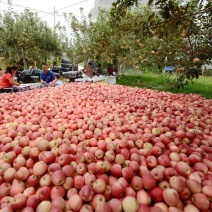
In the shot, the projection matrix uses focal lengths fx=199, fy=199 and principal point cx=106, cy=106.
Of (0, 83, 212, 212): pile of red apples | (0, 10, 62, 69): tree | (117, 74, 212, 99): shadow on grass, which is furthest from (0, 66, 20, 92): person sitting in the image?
(0, 10, 62, 69): tree

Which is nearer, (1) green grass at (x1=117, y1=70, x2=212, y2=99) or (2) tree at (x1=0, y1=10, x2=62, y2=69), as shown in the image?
(1) green grass at (x1=117, y1=70, x2=212, y2=99)

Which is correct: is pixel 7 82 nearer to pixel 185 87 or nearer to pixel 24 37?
pixel 185 87

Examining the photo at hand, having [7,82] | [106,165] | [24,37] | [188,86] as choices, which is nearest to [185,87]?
[188,86]

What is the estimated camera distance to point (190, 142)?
83.3 inches

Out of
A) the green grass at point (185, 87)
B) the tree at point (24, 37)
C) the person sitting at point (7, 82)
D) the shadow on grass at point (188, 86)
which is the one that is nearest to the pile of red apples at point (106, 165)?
the person sitting at point (7, 82)

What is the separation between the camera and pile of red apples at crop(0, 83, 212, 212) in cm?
133

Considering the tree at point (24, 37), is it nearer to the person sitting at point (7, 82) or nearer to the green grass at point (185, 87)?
the green grass at point (185, 87)

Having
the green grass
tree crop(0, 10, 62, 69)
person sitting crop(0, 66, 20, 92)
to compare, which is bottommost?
the green grass

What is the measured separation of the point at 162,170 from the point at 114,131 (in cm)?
72

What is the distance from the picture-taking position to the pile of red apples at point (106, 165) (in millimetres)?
1325

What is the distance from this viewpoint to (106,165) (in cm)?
161

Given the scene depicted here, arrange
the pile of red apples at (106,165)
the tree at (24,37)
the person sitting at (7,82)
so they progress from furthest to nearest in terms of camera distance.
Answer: the tree at (24,37)
the person sitting at (7,82)
the pile of red apples at (106,165)

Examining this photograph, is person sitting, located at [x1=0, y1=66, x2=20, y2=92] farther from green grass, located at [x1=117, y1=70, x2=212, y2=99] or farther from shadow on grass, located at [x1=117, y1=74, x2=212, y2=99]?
green grass, located at [x1=117, y1=70, x2=212, y2=99]

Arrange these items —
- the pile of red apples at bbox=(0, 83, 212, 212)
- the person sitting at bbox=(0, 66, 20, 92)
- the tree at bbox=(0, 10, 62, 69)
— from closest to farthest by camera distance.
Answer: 1. the pile of red apples at bbox=(0, 83, 212, 212)
2. the person sitting at bbox=(0, 66, 20, 92)
3. the tree at bbox=(0, 10, 62, 69)
